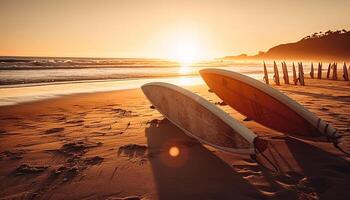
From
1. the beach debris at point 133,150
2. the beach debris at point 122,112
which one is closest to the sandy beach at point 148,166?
the beach debris at point 133,150

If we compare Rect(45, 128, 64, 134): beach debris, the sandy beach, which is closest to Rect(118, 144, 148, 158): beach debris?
the sandy beach

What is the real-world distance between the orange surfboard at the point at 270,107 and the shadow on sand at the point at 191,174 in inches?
60.7

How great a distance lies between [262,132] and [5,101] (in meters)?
8.78

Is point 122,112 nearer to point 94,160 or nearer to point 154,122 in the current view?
point 154,122

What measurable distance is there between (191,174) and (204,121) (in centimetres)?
102

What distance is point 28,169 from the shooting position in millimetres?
3953

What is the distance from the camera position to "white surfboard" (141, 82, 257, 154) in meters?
3.79

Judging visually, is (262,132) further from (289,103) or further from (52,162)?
(52,162)

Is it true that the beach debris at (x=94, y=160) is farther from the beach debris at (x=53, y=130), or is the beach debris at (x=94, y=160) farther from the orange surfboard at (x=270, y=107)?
the orange surfboard at (x=270, y=107)

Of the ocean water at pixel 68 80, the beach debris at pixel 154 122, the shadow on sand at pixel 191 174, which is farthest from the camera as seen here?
the ocean water at pixel 68 80

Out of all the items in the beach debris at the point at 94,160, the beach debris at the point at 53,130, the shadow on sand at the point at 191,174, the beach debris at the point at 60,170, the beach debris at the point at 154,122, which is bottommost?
the shadow on sand at the point at 191,174

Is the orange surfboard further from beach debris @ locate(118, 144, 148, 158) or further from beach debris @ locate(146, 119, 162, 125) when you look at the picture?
beach debris @ locate(118, 144, 148, 158)

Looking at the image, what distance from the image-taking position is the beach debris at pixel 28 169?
12.7 ft

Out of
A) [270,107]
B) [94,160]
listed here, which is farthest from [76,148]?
[270,107]
